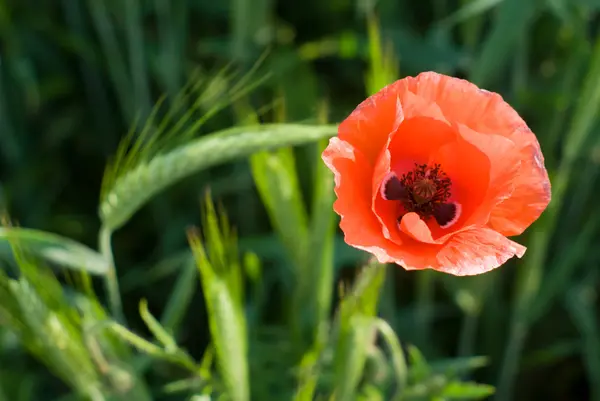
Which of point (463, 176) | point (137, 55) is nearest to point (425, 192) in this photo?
point (463, 176)

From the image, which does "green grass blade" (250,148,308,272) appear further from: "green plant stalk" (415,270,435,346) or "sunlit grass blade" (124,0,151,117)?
"sunlit grass blade" (124,0,151,117)

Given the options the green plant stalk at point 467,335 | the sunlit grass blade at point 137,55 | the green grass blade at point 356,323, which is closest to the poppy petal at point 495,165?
the green grass blade at point 356,323

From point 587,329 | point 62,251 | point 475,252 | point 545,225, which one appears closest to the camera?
point 475,252

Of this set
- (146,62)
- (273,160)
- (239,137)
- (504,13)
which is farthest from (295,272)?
(146,62)

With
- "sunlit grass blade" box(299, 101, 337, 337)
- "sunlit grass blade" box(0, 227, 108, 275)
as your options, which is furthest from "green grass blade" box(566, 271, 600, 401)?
"sunlit grass blade" box(0, 227, 108, 275)

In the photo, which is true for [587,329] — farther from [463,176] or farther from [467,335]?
[463,176]

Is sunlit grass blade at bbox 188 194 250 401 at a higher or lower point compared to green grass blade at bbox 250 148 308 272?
lower
